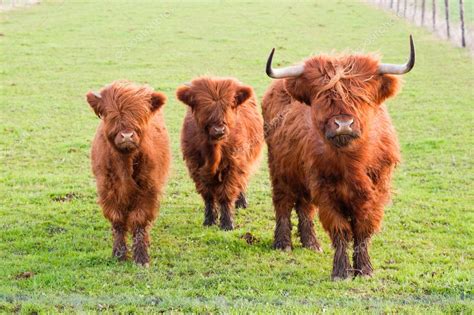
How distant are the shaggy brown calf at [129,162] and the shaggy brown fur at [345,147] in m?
1.35

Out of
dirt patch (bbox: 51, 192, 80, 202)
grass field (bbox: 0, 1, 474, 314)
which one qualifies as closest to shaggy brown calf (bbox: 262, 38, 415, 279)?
grass field (bbox: 0, 1, 474, 314)

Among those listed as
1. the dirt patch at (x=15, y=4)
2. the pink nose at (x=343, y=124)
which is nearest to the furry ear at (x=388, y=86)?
the pink nose at (x=343, y=124)

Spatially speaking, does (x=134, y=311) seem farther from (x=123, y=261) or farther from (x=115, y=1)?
(x=115, y=1)

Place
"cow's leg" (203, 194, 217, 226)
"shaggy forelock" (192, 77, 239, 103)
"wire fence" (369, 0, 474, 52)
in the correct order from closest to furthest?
"shaggy forelock" (192, 77, 239, 103)
"cow's leg" (203, 194, 217, 226)
"wire fence" (369, 0, 474, 52)

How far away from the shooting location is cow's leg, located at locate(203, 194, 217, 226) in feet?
27.2

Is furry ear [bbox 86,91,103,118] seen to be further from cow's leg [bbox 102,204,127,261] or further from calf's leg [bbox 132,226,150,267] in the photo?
calf's leg [bbox 132,226,150,267]

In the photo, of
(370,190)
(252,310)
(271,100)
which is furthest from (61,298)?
(271,100)

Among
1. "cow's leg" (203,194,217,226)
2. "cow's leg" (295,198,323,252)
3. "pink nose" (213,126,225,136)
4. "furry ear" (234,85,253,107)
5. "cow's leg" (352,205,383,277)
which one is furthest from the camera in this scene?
"cow's leg" (203,194,217,226)

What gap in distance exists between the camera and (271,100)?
7.59m

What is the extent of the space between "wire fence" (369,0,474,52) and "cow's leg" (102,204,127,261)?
1614 centimetres

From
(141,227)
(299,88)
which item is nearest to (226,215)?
(141,227)

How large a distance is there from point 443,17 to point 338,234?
75.3 ft

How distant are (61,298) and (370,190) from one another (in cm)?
268

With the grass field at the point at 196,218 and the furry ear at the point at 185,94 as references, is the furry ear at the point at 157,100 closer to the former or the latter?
the furry ear at the point at 185,94
